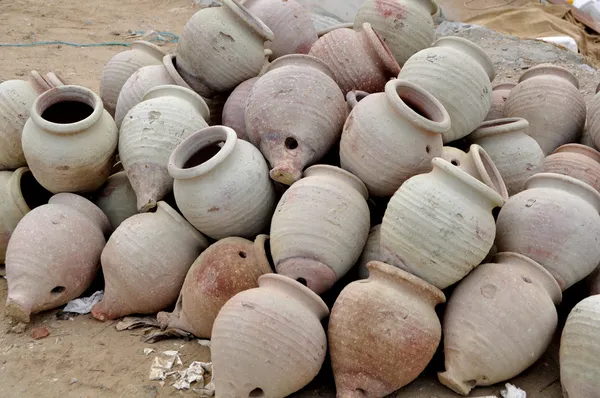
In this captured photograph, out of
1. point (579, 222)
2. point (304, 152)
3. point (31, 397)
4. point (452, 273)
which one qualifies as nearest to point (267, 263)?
point (304, 152)

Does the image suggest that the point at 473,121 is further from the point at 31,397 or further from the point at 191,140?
the point at 31,397

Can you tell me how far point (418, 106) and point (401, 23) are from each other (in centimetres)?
122

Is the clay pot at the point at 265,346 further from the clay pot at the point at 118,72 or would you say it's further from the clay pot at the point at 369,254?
the clay pot at the point at 118,72

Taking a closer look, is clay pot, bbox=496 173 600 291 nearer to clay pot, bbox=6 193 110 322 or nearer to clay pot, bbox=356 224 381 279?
clay pot, bbox=356 224 381 279

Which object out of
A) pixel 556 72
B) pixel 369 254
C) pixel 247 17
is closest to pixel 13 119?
pixel 247 17

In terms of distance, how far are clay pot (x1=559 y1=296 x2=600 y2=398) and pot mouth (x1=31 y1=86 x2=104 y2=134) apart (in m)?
2.74

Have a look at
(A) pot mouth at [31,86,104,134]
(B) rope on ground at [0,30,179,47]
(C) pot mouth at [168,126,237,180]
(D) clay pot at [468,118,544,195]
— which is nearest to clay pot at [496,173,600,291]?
(D) clay pot at [468,118,544,195]

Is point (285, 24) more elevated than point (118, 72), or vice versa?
point (285, 24)

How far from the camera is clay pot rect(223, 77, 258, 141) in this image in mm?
3781

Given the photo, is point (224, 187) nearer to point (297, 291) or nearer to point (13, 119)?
point (297, 291)

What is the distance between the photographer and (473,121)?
3488mm

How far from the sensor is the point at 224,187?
123 inches

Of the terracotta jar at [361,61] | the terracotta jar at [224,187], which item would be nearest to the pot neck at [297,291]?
the terracotta jar at [224,187]

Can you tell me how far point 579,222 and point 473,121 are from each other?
0.85 meters
